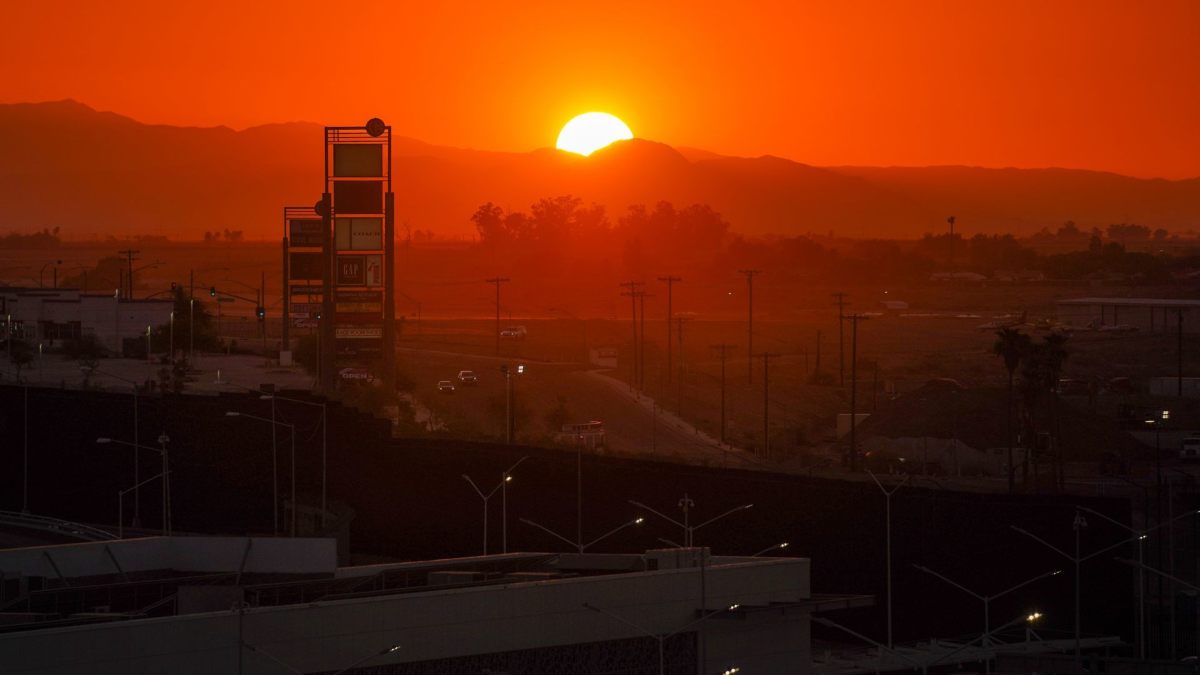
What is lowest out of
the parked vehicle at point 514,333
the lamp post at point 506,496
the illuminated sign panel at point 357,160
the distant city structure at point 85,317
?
the lamp post at point 506,496

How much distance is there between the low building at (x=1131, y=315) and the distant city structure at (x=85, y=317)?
211 ft

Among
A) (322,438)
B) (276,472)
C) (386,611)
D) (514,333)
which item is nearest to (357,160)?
(322,438)

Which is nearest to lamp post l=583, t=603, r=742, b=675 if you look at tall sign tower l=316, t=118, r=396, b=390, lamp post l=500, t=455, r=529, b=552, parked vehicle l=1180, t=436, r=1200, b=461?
lamp post l=500, t=455, r=529, b=552

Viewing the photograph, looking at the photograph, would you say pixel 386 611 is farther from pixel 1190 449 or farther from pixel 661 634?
pixel 1190 449

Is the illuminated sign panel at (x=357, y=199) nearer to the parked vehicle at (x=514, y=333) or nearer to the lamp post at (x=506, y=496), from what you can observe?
the lamp post at (x=506, y=496)

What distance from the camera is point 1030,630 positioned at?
4581 cm

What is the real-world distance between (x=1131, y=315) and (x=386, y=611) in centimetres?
10951

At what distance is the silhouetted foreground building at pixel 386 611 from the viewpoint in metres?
25.5

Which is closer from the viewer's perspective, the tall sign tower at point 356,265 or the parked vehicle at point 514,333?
the tall sign tower at point 356,265

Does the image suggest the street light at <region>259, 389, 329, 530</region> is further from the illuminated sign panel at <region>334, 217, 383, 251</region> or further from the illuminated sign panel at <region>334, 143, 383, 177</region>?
the illuminated sign panel at <region>334, 143, 383, 177</region>

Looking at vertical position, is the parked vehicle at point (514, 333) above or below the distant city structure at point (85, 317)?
below

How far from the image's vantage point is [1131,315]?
128 metres

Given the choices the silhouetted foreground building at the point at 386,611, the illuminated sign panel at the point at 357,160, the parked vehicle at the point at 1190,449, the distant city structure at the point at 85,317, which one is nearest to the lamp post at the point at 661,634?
the silhouetted foreground building at the point at 386,611

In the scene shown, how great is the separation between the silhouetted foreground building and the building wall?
0.02 m
